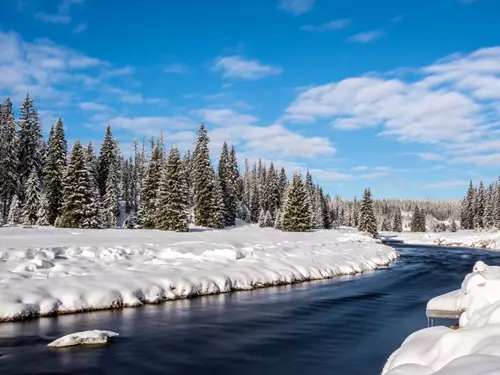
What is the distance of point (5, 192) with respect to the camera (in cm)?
5744

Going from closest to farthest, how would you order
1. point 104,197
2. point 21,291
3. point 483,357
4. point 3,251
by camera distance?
point 483,357, point 21,291, point 3,251, point 104,197

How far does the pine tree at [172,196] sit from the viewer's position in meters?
48.2

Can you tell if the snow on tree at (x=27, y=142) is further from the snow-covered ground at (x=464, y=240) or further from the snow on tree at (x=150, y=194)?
the snow-covered ground at (x=464, y=240)

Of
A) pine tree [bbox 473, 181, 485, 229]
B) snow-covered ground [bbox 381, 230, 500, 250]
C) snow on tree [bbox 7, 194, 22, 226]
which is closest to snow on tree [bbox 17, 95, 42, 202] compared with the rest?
snow on tree [bbox 7, 194, 22, 226]

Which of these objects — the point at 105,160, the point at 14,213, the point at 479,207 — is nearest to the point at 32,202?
the point at 14,213

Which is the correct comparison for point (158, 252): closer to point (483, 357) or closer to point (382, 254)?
point (483, 357)

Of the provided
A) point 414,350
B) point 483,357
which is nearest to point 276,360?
point 414,350

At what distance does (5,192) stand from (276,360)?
5773cm

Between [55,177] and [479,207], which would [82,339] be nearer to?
[55,177]

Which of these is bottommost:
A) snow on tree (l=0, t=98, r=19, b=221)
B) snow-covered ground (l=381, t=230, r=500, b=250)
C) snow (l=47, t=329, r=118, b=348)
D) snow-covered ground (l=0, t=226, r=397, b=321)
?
snow-covered ground (l=381, t=230, r=500, b=250)

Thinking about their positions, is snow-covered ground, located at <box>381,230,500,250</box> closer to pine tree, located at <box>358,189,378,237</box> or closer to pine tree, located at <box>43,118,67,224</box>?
pine tree, located at <box>358,189,378,237</box>

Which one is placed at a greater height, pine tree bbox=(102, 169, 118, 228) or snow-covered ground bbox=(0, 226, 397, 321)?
pine tree bbox=(102, 169, 118, 228)

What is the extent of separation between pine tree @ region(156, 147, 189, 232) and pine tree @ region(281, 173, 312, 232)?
56.1 feet

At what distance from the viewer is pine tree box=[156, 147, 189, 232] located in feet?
158
